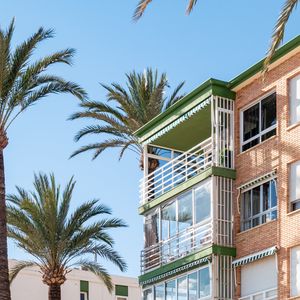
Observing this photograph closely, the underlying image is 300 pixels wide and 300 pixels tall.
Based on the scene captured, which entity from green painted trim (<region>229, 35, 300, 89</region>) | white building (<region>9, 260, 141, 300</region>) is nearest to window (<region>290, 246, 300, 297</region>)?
green painted trim (<region>229, 35, 300, 89</region>)

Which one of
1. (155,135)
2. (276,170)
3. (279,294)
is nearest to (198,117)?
(155,135)

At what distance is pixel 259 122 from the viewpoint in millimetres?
31750

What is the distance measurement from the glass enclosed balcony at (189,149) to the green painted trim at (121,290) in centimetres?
2166

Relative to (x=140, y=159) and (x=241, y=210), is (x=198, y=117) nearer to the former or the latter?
(x=241, y=210)

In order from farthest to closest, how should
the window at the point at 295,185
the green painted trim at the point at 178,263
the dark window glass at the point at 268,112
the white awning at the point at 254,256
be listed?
the green painted trim at the point at 178,263 < the dark window glass at the point at 268,112 < the white awning at the point at 254,256 < the window at the point at 295,185

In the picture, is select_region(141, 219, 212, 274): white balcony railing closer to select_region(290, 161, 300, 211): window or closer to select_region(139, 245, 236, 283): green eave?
select_region(139, 245, 236, 283): green eave

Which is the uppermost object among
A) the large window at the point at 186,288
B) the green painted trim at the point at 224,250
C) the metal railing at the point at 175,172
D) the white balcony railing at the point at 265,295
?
the metal railing at the point at 175,172

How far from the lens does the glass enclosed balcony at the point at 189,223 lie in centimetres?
3173

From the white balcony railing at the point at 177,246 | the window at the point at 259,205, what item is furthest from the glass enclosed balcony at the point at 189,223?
the window at the point at 259,205

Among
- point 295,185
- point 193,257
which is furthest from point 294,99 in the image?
point 193,257

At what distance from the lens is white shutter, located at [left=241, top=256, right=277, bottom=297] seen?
2973cm

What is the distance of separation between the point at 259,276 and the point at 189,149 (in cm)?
840

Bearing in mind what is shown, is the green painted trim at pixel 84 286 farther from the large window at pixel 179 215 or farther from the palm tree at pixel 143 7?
the palm tree at pixel 143 7

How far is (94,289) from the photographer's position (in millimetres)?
57156
